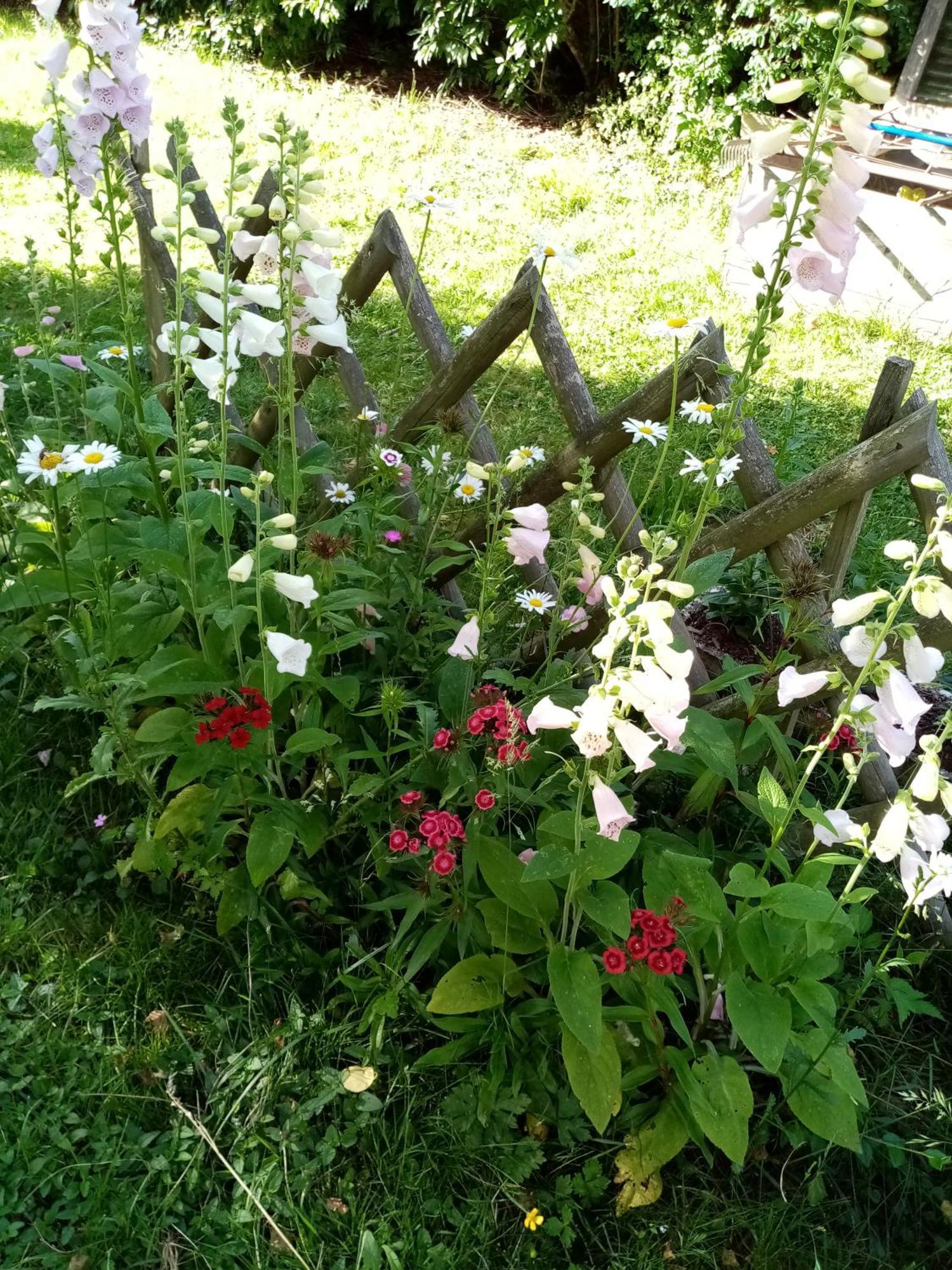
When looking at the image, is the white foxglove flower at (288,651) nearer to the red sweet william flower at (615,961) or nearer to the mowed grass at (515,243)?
the red sweet william flower at (615,961)

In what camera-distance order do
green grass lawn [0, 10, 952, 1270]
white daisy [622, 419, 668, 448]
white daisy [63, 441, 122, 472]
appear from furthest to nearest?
white daisy [622, 419, 668, 448]
white daisy [63, 441, 122, 472]
green grass lawn [0, 10, 952, 1270]

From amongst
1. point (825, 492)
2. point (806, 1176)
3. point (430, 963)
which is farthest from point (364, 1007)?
point (825, 492)

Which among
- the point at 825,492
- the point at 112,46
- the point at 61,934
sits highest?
the point at 112,46

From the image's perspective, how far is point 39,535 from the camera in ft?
6.91

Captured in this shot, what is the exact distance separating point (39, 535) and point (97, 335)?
2046mm

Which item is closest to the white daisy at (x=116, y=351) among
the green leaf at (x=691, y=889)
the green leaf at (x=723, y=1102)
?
the green leaf at (x=691, y=889)

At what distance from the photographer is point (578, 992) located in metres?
1.58

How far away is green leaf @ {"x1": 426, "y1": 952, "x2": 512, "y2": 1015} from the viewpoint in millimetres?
1711

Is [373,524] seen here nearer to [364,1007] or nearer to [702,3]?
[364,1007]

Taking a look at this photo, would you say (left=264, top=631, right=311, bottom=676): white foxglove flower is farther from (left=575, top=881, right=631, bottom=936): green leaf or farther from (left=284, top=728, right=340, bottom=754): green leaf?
(left=575, top=881, right=631, bottom=936): green leaf

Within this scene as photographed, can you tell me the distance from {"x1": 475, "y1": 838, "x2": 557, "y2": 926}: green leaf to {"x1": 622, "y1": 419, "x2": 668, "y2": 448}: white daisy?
926 millimetres

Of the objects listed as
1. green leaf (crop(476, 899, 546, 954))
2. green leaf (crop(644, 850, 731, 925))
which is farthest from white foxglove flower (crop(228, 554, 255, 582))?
green leaf (crop(644, 850, 731, 925))

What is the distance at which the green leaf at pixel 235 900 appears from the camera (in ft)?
6.16

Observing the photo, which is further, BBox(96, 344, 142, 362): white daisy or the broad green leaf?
BBox(96, 344, 142, 362): white daisy
